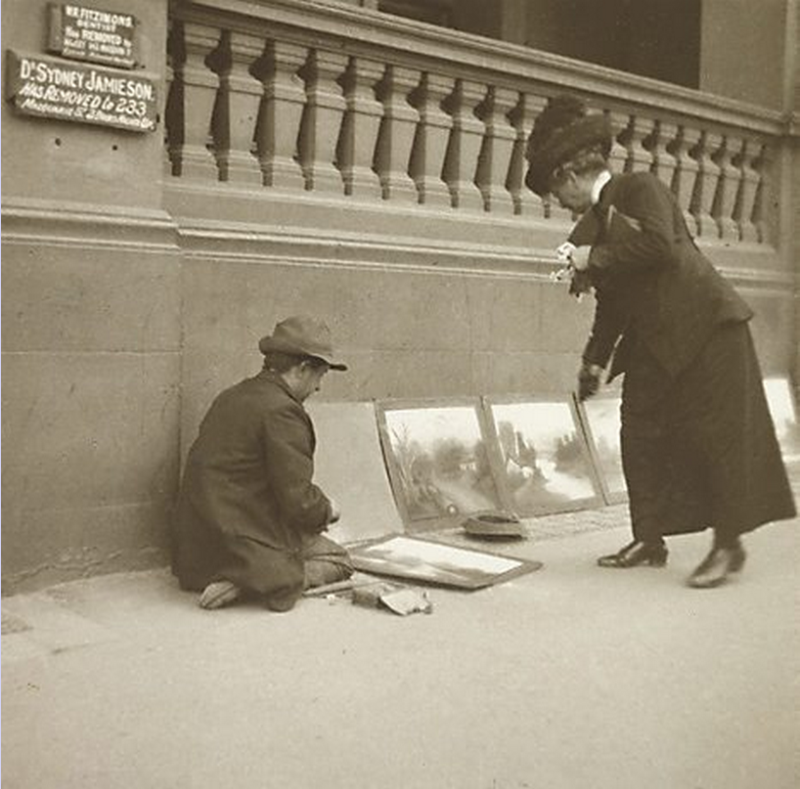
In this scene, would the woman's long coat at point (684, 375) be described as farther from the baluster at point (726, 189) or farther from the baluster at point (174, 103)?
the baluster at point (726, 189)

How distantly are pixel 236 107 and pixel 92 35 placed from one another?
107 cm

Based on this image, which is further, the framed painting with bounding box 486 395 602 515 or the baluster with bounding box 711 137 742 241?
the baluster with bounding box 711 137 742 241

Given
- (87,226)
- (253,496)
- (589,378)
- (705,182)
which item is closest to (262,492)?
(253,496)

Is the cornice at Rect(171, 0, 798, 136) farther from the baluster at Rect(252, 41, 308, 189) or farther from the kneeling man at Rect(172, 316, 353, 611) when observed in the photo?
the kneeling man at Rect(172, 316, 353, 611)

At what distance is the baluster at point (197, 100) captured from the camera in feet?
18.6

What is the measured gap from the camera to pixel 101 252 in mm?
4977

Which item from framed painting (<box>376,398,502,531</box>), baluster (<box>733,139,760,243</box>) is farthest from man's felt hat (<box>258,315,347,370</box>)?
baluster (<box>733,139,760,243</box>)

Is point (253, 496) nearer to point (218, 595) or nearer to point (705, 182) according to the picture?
point (218, 595)

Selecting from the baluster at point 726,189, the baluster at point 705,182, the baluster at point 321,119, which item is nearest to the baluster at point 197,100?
the baluster at point 321,119

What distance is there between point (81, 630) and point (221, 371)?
5.50 ft

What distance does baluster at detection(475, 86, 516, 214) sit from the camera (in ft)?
22.9

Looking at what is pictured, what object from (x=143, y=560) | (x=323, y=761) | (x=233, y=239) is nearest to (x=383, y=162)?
(x=233, y=239)

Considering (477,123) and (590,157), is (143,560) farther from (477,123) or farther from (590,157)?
(477,123)

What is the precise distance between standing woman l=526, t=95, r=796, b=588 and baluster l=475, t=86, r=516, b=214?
165 centimetres
